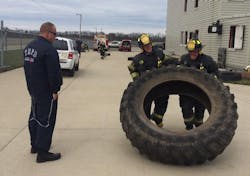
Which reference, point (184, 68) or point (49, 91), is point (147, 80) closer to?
point (184, 68)

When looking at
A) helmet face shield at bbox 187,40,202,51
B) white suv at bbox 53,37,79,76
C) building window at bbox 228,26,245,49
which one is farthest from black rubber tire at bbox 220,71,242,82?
helmet face shield at bbox 187,40,202,51

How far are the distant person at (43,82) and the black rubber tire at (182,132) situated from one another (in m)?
1.04

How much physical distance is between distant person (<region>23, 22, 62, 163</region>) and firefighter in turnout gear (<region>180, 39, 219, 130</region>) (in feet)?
7.40

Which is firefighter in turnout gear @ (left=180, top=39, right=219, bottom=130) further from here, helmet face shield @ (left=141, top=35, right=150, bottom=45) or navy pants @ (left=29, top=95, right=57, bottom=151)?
navy pants @ (left=29, top=95, right=57, bottom=151)

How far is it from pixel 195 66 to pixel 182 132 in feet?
4.88

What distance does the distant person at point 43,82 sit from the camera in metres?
6.12

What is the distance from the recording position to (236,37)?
23.5 m

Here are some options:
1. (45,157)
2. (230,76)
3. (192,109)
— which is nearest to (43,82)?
(45,157)

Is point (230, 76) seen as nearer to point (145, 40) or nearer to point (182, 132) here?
point (145, 40)

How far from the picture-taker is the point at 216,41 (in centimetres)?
2702

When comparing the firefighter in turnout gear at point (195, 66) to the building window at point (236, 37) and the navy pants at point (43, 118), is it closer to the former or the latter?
the navy pants at point (43, 118)

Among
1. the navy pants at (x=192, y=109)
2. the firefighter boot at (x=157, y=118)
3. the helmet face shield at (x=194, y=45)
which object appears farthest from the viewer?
the firefighter boot at (x=157, y=118)

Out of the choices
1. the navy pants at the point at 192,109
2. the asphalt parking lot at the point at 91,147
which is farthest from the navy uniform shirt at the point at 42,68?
the navy pants at the point at 192,109

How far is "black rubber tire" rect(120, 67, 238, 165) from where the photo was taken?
596 cm
